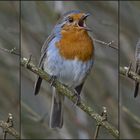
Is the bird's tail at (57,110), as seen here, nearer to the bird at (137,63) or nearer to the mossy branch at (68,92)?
the mossy branch at (68,92)

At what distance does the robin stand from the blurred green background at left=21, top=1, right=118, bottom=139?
0.11 metres

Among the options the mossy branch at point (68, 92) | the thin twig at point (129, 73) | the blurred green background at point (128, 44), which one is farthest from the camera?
the blurred green background at point (128, 44)

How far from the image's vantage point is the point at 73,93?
91.7 inches

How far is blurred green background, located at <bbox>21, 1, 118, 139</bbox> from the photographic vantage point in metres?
2.42

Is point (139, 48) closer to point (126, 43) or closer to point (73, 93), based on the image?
point (126, 43)

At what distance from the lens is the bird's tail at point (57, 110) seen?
2.41 metres

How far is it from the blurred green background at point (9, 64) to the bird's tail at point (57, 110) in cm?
16

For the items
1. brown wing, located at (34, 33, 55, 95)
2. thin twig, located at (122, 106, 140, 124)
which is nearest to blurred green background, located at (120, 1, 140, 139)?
thin twig, located at (122, 106, 140, 124)

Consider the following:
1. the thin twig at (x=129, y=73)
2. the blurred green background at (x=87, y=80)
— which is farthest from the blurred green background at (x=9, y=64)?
the thin twig at (x=129, y=73)

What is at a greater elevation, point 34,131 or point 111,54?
point 111,54

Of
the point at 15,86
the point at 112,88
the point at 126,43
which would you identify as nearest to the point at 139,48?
the point at 126,43

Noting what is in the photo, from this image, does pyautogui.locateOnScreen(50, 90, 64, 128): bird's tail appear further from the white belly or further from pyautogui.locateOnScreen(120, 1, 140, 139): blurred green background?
pyautogui.locateOnScreen(120, 1, 140, 139): blurred green background

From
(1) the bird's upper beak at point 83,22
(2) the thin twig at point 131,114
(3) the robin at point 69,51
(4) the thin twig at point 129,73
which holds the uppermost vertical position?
(1) the bird's upper beak at point 83,22

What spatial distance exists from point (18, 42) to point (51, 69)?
255mm
